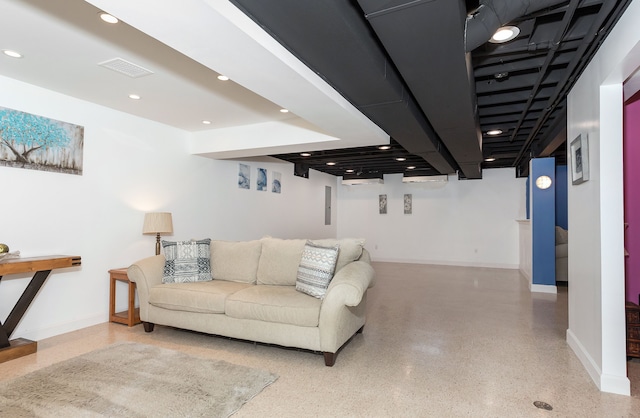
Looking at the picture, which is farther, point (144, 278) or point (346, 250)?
point (144, 278)

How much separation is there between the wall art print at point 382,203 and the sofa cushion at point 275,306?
7201mm

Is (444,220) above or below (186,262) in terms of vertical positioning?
above

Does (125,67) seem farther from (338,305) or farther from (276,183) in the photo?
(276,183)

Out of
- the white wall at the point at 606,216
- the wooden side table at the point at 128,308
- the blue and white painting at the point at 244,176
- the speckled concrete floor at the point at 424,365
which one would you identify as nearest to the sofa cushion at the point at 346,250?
the speckled concrete floor at the point at 424,365

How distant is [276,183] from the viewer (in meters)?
7.54

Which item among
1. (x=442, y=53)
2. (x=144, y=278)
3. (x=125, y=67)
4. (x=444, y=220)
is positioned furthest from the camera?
(x=444, y=220)

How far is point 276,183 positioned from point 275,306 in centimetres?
473

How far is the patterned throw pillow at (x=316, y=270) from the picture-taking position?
318 centimetres

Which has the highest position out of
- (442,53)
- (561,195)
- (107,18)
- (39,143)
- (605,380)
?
(107,18)

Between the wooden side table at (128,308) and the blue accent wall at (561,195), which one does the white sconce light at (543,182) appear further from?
the wooden side table at (128,308)

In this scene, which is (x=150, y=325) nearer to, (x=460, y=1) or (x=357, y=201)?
(x=460, y=1)

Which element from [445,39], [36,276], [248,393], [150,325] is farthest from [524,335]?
[36,276]

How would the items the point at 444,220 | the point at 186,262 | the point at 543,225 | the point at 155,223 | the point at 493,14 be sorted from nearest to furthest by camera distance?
the point at 493,14 < the point at 186,262 < the point at 155,223 < the point at 543,225 < the point at 444,220

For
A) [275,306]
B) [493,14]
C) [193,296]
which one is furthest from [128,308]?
[493,14]
